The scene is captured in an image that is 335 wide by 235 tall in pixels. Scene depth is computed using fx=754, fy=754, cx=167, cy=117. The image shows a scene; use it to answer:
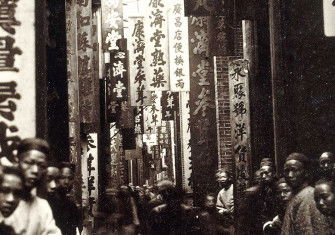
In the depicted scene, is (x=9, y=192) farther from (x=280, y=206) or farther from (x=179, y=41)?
(x=179, y=41)

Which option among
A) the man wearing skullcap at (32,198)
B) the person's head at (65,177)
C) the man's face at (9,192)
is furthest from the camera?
the person's head at (65,177)

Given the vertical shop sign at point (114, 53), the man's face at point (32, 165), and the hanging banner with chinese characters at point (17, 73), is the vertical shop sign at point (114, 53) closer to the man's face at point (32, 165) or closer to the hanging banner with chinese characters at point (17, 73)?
the hanging banner with chinese characters at point (17, 73)

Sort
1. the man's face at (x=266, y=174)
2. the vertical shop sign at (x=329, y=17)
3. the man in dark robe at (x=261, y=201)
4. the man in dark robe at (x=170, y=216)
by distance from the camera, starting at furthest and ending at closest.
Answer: the man in dark robe at (x=170, y=216) < the man's face at (x=266, y=174) < the man in dark robe at (x=261, y=201) < the vertical shop sign at (x=329, y=17)

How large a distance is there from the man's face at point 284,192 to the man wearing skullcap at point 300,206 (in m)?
0.20

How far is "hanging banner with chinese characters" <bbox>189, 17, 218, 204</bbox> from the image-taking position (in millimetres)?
16188

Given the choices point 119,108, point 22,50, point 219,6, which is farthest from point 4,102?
point 119,108

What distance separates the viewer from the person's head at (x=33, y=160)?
23.7ft

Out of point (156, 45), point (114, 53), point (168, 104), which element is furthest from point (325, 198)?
point (168, 104)

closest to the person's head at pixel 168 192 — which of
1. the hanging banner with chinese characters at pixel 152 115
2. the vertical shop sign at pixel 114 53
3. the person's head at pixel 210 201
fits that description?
the person's head at pixel 210 201

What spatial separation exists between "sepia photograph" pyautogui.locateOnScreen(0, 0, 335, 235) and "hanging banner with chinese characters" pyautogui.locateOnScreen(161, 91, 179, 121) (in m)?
0.03

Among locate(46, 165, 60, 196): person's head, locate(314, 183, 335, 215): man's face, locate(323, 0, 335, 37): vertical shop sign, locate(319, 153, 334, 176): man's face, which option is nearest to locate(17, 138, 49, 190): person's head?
locate(46, 165, 60, 196): person's head

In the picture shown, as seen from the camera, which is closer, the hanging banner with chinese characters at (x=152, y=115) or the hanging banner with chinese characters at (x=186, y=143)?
the hanging banner with chinese characters at (x=186, y=143)

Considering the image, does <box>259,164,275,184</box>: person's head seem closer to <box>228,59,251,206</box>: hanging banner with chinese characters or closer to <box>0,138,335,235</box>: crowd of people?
<box>0,138,335,235</box>: crowd of people

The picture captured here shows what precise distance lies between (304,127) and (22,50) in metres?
7.80
